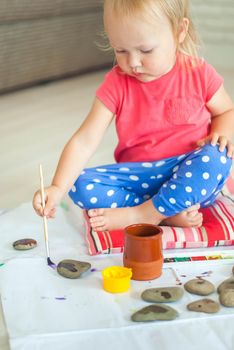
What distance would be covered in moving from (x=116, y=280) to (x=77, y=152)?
322 mm

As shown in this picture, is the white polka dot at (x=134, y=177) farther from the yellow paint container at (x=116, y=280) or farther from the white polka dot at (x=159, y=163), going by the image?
the yellow paint container at (x=116, y=280)

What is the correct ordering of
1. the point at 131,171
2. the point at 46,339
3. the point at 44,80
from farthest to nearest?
the point at 44,80, the point at 131,171, the point at 46,339

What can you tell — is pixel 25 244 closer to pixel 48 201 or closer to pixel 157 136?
pixel 48 201

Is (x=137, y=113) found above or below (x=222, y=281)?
above

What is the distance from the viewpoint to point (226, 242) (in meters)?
1.14

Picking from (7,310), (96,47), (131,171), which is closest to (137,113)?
(131,171)

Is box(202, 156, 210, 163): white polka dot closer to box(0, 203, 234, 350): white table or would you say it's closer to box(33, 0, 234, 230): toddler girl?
box(33, 0, 234, 230): toddler girl

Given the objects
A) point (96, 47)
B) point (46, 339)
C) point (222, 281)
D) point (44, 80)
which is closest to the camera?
point (46, 339)

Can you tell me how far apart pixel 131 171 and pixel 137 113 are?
0.12 meters

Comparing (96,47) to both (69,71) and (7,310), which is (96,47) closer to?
(69,71)

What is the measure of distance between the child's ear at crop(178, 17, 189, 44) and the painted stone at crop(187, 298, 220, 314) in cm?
52

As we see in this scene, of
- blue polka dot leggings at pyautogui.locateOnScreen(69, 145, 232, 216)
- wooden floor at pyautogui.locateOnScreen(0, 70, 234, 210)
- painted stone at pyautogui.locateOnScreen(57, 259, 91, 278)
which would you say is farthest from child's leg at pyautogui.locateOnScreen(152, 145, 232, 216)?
wooden floor at pyautogui.locateOnScreen(0, 70, 234, 210)

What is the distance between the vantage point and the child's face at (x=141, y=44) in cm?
110

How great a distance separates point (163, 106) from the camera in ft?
4.09
